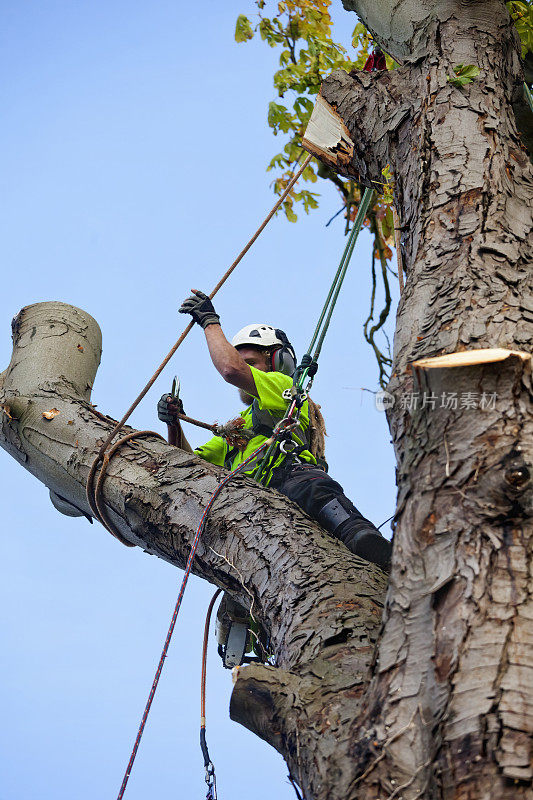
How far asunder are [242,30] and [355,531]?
392cm

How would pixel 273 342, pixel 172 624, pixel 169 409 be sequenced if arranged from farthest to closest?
pixel 273 342 < pixel 169 409 < pixel 172 624

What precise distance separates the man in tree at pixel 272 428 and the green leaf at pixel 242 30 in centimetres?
220

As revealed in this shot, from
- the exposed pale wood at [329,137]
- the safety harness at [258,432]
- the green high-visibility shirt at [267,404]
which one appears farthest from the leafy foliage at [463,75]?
the green high-visibility shirt at [267,404]

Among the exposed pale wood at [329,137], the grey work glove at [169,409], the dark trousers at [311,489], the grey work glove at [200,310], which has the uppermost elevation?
the grey work glove at [200,310]

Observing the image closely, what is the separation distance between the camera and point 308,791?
5.59 feet

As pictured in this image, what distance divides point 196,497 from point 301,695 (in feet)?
3.24

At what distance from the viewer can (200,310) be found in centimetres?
403

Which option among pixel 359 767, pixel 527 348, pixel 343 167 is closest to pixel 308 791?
pixel 359 767

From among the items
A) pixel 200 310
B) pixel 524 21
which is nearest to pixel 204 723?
pixel 200 310

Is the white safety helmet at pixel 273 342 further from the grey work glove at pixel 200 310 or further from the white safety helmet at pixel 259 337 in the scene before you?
the grey work glove at pixel 200 310

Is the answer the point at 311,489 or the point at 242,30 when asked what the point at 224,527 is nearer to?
the point at 311,489

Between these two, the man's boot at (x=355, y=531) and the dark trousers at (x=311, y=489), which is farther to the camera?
the dark trousers at (x=311, y=489)

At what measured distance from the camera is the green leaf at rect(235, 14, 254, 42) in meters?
5.64

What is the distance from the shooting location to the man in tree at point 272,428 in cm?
321
